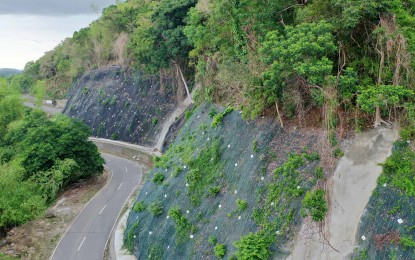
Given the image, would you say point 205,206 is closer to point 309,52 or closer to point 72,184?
point 309,52

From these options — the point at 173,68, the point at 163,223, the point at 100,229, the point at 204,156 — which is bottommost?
the point at 100,229

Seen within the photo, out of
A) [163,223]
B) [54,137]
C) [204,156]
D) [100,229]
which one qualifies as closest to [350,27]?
[204,156]

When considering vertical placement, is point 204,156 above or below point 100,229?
above

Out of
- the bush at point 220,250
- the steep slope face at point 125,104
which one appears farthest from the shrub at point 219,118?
the steep slope face at point 125,104

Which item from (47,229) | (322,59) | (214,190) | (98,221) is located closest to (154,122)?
(98,221)

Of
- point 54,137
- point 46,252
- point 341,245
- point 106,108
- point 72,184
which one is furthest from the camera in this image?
point 106,108

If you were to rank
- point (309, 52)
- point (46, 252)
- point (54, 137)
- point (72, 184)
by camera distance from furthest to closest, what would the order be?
point (72, 184) < point (54, 137) < point (46, 252) < point (309, 52)

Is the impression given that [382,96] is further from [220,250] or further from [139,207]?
[139,207]
